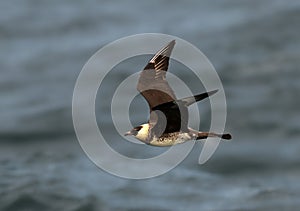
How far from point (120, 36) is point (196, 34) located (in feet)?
8.09

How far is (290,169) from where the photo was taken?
23.7m

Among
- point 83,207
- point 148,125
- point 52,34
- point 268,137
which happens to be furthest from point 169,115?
point 52,34

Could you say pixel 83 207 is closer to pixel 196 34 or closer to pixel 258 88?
pixel 258 88

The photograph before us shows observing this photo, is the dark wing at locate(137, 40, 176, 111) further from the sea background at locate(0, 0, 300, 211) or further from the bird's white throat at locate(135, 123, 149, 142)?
the sea background at locate(0, 0, 300, 211)

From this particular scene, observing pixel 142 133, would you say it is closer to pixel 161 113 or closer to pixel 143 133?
pixel 143 133

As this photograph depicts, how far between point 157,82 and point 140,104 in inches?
602

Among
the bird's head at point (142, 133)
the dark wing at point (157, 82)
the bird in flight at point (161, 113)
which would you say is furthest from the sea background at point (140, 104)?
the dark wing at point (157, 82)

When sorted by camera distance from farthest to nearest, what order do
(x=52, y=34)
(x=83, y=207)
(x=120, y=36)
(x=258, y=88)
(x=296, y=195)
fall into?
(x=52, y=34), (x=120, y=36), (x=258, y=88), (x=296, y=195), (x=83, y=207)

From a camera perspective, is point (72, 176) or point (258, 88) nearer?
point (72, 176)

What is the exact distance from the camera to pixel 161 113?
37.1ft

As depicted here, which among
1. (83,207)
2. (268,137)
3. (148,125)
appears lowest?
(148,125)

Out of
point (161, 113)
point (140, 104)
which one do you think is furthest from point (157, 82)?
point (140, 104)

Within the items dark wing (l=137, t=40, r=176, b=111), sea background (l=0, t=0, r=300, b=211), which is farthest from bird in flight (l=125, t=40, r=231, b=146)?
sea background (l=0, t=0, r=300, b=211)

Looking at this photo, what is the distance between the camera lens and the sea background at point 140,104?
2208cm
